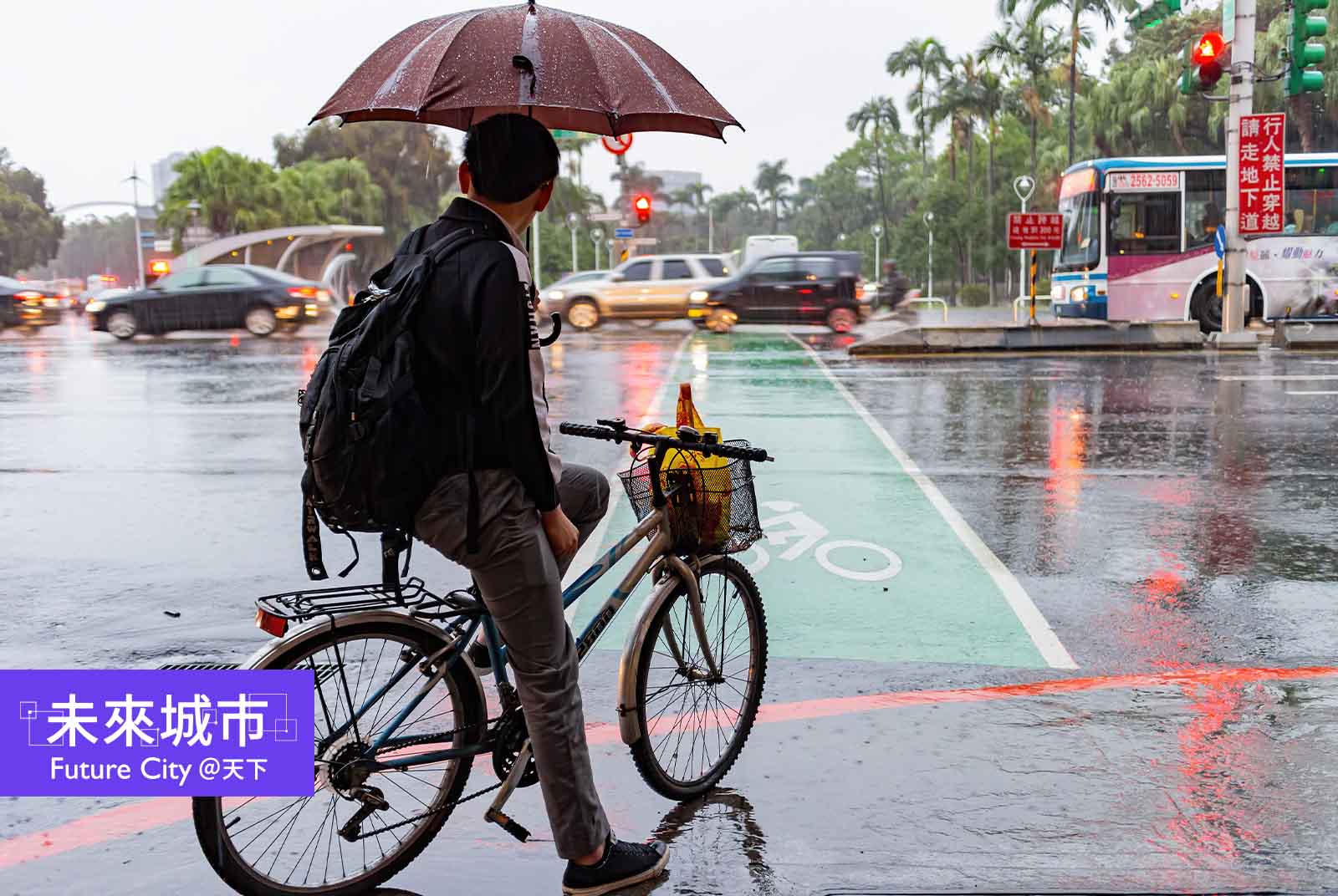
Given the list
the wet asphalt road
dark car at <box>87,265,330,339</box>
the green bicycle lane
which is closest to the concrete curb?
the wet asphalt road

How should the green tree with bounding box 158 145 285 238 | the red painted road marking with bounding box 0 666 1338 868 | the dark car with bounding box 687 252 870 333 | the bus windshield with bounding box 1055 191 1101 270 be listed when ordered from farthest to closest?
the green tree with bounding box 158 145 285 238, the dark car with bounding box 687 252 870 333, the bus windshield with bounding box 1055 191 1101 270, the red painted road marking with bounding box 0 666 1338 868

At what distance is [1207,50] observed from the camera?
19.1m

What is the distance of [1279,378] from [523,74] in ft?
49.0

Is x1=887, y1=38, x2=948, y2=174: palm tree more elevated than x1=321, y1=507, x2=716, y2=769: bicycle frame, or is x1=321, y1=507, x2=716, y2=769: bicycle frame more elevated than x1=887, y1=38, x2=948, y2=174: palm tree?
x1=887, y1=38, x2=948, y2=174: palm tree

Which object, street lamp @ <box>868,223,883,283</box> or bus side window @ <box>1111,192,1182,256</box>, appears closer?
bus side window @ <box>1111,192,1182,256</box>

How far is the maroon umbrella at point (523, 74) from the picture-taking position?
3572 mm

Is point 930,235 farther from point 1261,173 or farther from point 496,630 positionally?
point 496,630

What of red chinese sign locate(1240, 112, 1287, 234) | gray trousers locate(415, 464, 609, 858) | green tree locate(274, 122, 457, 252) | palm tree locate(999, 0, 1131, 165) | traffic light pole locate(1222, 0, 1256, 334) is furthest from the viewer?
green tree locate(274, 122, 457, 252)

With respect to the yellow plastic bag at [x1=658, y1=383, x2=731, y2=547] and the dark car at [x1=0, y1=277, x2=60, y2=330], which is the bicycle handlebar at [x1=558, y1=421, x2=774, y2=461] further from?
the dark car at [x1=0, y1=277, x2=60, y2=330]

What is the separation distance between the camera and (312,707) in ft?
10.4

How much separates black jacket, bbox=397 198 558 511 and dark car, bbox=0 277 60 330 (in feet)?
102

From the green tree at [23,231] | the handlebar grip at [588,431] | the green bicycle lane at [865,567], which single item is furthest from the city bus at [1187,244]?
the green tree at [23,231]

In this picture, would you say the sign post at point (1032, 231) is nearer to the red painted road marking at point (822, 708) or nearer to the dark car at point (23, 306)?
the red painted road marking at point (822, 708)

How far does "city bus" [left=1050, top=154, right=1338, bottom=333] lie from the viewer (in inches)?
948
